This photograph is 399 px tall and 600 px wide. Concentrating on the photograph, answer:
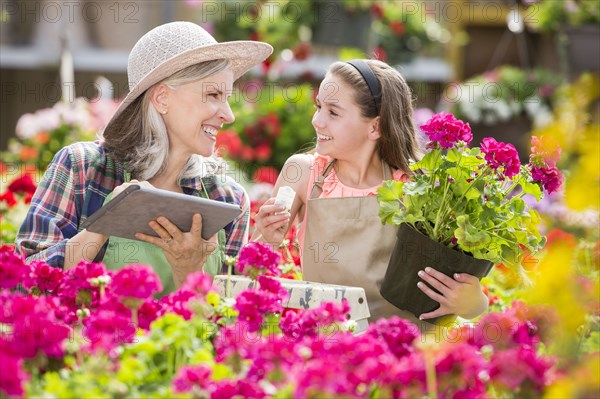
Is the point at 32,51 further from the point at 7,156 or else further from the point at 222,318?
the point at 222,318

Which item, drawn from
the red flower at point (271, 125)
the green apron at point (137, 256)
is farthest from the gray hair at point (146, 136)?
the red flower at point (271, 125)

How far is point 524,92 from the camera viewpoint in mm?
7363

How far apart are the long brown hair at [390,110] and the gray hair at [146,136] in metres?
0.40

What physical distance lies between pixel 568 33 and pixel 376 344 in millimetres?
5411

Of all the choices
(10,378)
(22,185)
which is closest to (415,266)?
(10,378)

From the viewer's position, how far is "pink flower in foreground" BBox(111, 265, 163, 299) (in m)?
1.75

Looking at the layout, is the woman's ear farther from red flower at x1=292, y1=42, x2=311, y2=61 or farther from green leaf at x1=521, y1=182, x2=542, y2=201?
red flower at x1=292, y1=42, x2=311, y2=61

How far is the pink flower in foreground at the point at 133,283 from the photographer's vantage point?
1745mm

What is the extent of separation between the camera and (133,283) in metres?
1.75

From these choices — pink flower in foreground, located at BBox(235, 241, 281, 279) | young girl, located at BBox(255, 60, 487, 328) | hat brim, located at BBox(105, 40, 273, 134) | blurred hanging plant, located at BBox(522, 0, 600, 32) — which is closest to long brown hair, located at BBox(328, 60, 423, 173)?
young girl, located at BBox(255, 60, 487, 328)

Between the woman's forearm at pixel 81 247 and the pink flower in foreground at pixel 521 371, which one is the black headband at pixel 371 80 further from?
the pink flower in foreground at pixel 521 371

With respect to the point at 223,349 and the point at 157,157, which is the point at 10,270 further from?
the point at 157,157

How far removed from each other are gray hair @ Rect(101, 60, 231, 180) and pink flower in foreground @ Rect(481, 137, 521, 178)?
3.10 ft

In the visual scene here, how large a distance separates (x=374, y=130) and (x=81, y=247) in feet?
3.31
